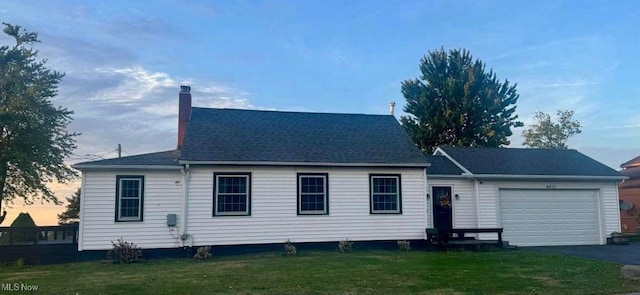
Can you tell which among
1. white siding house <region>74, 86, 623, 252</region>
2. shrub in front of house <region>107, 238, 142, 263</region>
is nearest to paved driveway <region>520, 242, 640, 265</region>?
white siding house <region>74, 86, 623, 252</region>

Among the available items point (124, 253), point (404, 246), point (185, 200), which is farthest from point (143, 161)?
point (404, 246)

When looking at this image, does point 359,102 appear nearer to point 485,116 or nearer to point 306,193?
point 306,193

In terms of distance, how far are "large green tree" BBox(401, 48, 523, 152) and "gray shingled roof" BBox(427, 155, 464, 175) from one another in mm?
14400

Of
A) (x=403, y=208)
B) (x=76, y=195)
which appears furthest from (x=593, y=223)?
(x=76, y=195)

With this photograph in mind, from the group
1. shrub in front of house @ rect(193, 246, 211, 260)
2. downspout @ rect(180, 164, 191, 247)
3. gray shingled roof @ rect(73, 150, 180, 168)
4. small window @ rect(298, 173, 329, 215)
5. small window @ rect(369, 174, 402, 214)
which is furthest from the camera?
small window @ rect(369, 174, 402, 214)

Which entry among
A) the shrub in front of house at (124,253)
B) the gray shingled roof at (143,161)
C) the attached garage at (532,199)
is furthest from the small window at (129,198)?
the attached garage at (532,199)

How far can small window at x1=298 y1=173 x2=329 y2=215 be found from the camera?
16.8 m

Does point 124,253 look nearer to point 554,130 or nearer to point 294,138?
point 294,138

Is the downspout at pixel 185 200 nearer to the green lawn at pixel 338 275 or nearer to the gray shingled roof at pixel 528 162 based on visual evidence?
the green lawn at pixel 338 275

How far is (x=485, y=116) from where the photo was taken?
3472cm

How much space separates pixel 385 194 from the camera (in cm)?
1742

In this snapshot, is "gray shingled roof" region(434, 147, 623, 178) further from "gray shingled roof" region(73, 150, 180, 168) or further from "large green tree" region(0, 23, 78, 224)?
"large green tree" region(0, 23, 78, 224)

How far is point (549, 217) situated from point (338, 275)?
12.1m

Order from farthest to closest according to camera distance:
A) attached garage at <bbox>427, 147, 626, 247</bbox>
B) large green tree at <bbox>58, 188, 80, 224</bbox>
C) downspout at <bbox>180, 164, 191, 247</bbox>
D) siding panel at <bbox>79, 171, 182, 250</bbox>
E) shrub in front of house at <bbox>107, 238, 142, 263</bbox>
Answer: large green tree at <bbox>58, 188, 80, 224</bbox>
attached garage at <bbox>427, 147, 626, 247</bbox>
downspout at <bbox>180, 164, 191, 247</bbox>
siding panel at <bbox>79, 171, 182, 250</bbox>
shrub in front of house at <bbox>107, 238, 142, 263</bbox>
